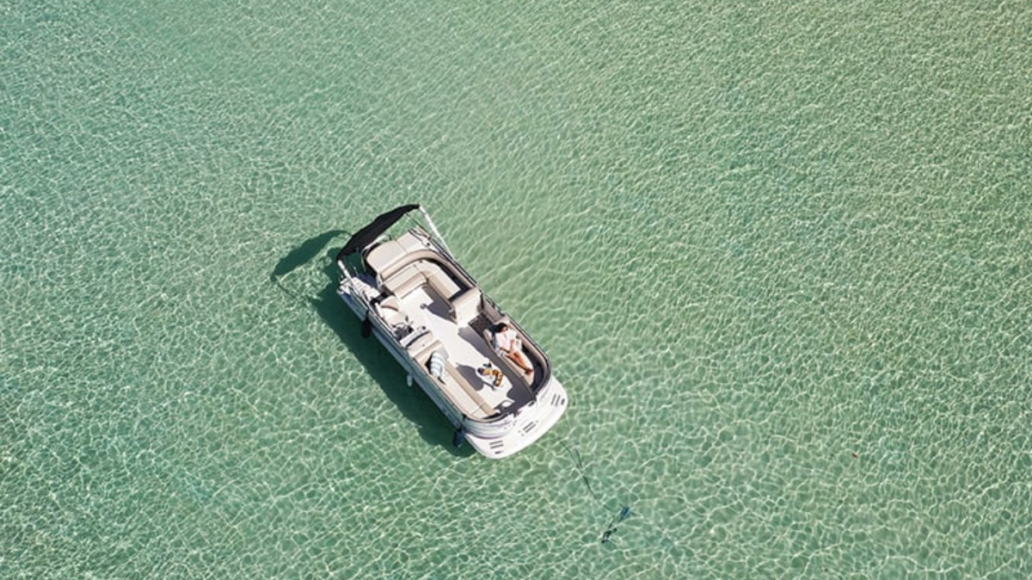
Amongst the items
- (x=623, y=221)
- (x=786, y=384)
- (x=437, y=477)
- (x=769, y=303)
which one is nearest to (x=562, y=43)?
(x=623, y=221)

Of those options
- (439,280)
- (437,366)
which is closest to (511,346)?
(437,366)

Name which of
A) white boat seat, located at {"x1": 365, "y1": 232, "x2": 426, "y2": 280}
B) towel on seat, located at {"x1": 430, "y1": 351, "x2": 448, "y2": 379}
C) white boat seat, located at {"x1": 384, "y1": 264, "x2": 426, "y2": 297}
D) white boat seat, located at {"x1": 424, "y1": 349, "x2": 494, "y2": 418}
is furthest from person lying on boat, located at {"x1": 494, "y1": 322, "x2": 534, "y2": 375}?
white boat seat, located at {"x1": 365, "y1": 232, "x2": 426, "y2": 280}

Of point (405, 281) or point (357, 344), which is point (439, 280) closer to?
point (405, 281)

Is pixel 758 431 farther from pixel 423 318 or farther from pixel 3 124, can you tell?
pixel 3 124

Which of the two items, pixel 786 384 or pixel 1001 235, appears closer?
pixel 786 384

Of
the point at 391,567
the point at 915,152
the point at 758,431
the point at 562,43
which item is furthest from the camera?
the point at 562,43

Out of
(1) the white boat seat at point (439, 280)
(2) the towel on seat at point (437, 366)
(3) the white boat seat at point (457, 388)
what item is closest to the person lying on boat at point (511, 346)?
(3) the white boat seat at point (457, 388)

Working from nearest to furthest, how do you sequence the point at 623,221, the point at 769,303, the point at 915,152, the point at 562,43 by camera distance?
1. the point at 769,303
2. the point at 623,221
3. the point at 915,152
4. the point at 562,43
